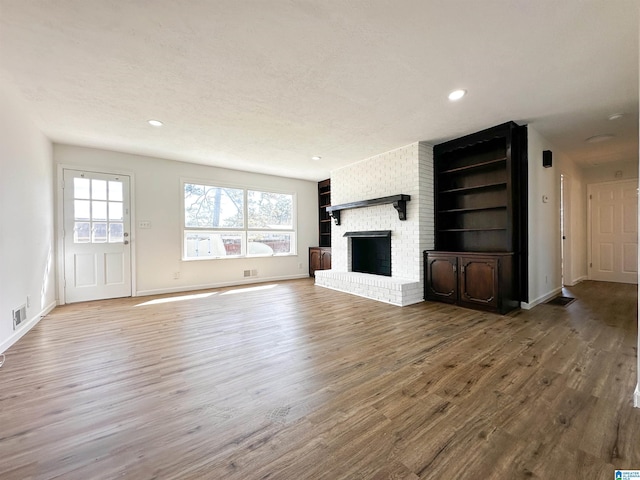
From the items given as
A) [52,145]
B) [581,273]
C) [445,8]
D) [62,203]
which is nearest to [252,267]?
[62,203]

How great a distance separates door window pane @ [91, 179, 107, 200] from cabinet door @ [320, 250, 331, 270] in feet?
14.2

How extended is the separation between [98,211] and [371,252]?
15.7ft

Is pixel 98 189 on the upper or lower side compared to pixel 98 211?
upper

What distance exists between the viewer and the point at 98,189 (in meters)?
4.40

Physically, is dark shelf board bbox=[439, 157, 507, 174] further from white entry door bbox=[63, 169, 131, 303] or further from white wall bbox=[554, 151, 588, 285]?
white entry door bbox=[63, 169, 131, 303]

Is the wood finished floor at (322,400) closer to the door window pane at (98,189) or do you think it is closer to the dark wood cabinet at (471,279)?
the dark wood cabinet at (471,279)

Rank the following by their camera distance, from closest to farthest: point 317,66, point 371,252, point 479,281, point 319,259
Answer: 1. point 317,66
2. point 479,281
3. point 371,252
4. point 319,259

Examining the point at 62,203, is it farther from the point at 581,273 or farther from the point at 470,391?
the point at 581,273

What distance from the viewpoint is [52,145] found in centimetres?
406

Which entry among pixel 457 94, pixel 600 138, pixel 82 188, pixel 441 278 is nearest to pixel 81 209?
pixel 82 188

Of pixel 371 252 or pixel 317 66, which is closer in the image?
pixel 317 66

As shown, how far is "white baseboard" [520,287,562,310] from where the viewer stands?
3.66m

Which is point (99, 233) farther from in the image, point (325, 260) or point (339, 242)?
point (325, 260)

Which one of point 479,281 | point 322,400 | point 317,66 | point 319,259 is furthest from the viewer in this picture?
point 319,259
